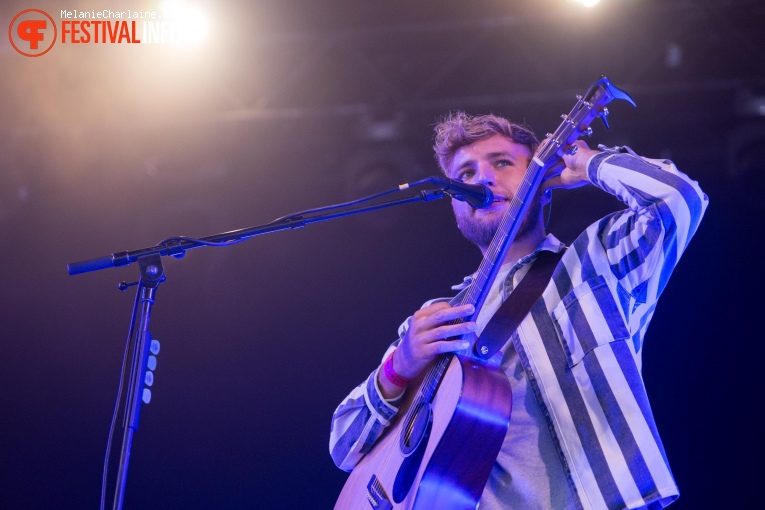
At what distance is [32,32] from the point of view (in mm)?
4887

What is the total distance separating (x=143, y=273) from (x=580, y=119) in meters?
1.44

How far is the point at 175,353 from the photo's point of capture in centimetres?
455

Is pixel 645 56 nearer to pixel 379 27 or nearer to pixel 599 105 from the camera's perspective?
pixel 379 27

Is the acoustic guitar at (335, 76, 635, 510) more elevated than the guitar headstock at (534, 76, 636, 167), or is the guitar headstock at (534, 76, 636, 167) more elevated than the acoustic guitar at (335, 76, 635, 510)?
the guitar headstock at (534, 76, 636, 167)

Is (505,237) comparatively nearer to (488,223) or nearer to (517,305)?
(517,305)

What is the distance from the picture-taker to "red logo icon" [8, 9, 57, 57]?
4.84 meters

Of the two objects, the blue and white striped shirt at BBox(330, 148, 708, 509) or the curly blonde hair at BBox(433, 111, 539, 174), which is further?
the curly blonde hair at BBox(433, 111, 539, 174)

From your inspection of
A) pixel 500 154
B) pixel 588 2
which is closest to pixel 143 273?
pixel 500 154

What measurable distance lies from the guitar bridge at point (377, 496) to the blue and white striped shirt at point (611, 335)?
0.54 m

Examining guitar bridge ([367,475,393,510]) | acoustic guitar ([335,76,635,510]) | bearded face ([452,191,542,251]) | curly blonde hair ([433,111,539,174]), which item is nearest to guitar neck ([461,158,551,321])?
acoustic guitar ([335,76,635,510])

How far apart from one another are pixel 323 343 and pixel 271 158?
1391mm

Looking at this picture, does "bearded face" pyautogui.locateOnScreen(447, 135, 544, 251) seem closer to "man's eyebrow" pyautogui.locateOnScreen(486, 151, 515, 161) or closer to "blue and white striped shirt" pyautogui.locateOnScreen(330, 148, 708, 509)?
"man's eyebrow" pyautogui.locateOnScreen(486, 151, 515, 161)

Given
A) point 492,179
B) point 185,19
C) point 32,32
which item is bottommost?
point 492,179

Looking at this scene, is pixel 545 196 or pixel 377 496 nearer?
pixel 377 496
